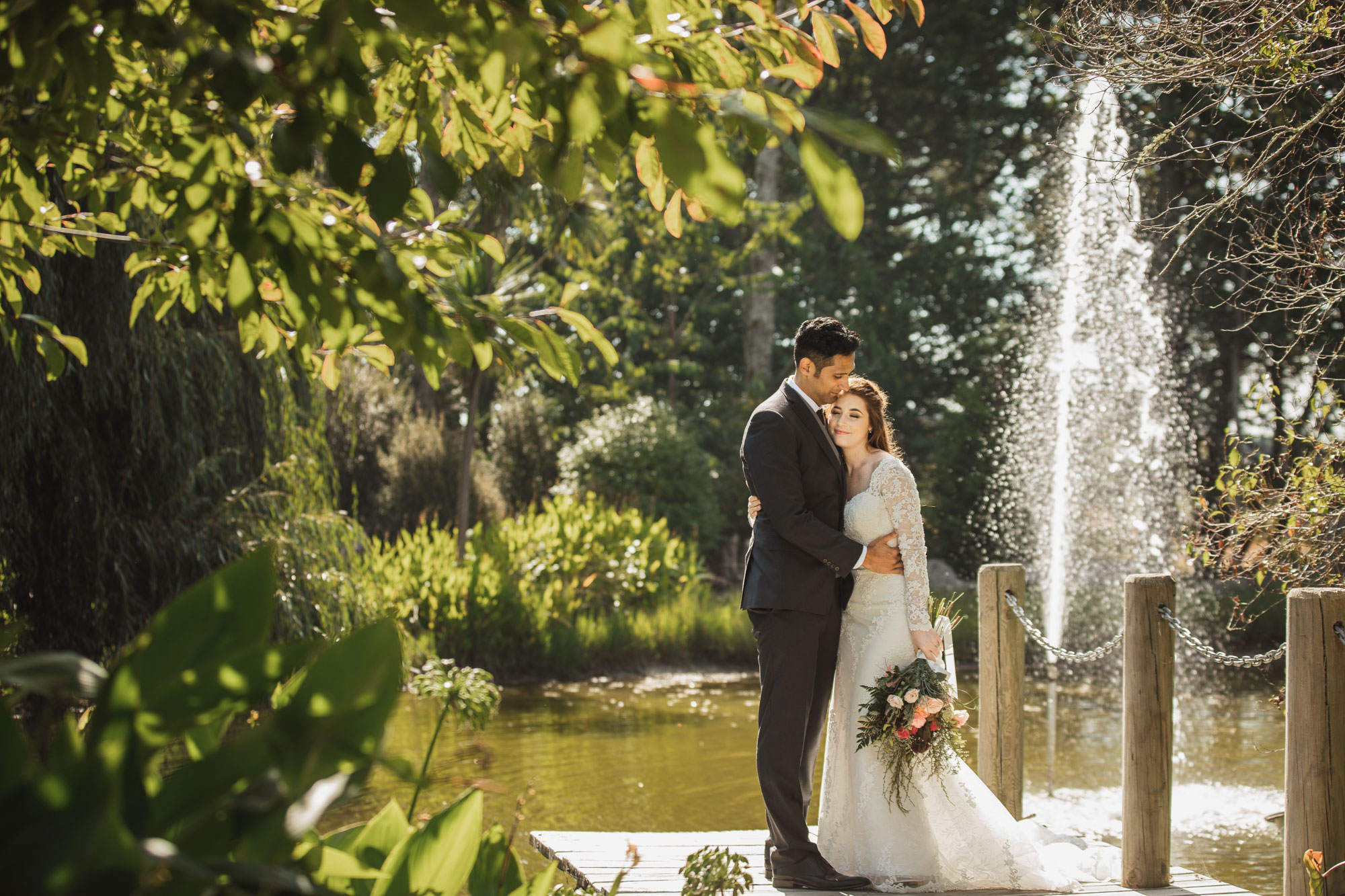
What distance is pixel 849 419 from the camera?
4438 millimetres

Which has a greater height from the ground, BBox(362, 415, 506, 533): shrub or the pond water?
BBox(362, 415, 506, 533): shrub

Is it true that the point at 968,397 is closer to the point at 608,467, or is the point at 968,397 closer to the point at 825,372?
the point at 608,467

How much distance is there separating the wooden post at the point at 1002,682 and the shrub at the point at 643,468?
10602 mm

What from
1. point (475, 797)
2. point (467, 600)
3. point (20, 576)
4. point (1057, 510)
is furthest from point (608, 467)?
point (475, 797)

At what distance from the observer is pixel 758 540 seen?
4211 mm

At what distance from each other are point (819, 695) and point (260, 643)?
130 inches

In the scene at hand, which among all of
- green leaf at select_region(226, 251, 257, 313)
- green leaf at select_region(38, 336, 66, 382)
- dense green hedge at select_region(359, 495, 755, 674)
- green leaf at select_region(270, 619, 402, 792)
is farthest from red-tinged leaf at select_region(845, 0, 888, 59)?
dense green hedge at select_region(359, 495, 755, 674)

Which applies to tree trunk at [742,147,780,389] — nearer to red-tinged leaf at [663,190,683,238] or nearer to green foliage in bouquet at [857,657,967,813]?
green foliage in bouquet at [857,657,967,813]

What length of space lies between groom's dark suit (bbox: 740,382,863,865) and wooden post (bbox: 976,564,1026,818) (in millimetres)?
1195

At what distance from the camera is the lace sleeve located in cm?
420

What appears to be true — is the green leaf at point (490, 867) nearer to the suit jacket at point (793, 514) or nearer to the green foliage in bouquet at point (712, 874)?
the green foliage in bouquet at point (712, 874)

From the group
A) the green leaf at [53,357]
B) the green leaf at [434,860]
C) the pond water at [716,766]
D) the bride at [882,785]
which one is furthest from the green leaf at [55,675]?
the pond water at [716,766]

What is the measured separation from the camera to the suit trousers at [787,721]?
405cm

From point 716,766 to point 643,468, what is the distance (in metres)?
8.52
